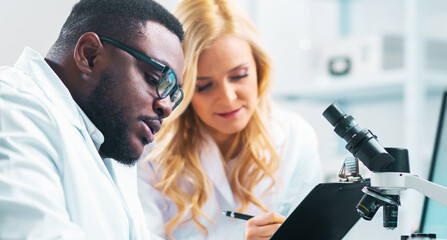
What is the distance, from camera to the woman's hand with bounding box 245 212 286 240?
114 cm

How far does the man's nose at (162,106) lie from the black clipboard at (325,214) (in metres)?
0.35

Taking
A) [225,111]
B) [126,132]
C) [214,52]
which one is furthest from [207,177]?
[126,132]

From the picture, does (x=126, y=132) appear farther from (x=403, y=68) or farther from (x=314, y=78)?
(x=314, y=78)

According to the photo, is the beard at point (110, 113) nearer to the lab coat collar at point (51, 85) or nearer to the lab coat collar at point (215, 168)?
the lab coat collar at point (51, 85)

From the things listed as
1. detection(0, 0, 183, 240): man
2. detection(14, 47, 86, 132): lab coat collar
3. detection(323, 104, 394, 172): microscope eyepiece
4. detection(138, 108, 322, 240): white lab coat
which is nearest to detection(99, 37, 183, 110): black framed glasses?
detection(0, 0, 183, 240): man

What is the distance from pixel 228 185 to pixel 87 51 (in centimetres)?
76

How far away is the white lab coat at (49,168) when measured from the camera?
0.74 meters

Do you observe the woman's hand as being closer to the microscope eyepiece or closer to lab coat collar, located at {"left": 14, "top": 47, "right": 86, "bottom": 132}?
the microscope eyepiece

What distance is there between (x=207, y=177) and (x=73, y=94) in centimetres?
69

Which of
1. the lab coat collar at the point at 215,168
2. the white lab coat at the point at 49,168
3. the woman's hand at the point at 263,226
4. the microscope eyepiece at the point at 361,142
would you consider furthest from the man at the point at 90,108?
the lab coat collar at the point at 215,168

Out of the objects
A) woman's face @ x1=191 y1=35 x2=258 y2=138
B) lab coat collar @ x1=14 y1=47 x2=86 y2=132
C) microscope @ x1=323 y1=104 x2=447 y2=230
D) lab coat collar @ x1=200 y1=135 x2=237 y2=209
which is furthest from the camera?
lab coat collar @ x1=200 y1=135 x2=237 y2=209

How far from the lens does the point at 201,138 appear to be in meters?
1.69

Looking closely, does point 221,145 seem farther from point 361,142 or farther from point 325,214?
point 361,142

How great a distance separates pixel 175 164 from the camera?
164 cm
